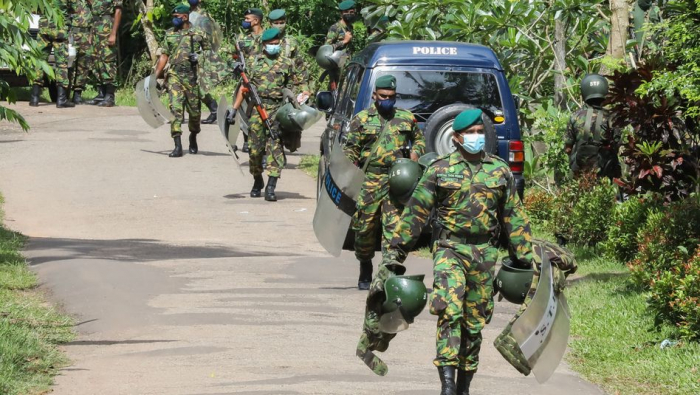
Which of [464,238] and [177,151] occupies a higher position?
[464,238]

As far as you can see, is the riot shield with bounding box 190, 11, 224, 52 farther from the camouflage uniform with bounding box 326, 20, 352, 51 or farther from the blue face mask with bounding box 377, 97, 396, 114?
the blue face mask with bounding box 377, 97, 396, 114

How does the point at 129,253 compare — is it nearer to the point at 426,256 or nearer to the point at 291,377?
the point at 426,256

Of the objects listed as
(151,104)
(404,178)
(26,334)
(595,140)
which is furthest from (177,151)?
(404,178)

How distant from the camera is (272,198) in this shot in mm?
17000

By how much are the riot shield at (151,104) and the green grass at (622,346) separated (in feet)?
31.3

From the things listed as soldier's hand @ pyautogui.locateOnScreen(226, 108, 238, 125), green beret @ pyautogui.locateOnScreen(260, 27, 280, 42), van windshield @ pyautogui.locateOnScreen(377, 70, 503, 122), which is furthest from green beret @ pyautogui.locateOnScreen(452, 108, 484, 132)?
soldier's hand @ pyautogui.locateOnScreen(226, 108, 238, 125)

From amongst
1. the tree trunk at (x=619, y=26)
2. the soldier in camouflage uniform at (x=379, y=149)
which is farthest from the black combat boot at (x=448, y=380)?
the tree trunk at (x=619, y=26)

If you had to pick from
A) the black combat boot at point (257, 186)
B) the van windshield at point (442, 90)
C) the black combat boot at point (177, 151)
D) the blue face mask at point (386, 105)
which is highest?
the blue face mask at point (386, 105)

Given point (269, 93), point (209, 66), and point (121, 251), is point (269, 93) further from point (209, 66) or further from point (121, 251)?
point (121, 251)

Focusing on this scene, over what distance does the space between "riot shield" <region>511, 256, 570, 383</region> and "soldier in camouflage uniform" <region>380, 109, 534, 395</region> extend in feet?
1.04

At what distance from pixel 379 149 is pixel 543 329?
11.5 ft

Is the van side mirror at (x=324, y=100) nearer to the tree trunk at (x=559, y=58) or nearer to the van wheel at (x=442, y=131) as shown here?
the van wheel at (x=442, y=131)

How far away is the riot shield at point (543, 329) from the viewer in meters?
7.38

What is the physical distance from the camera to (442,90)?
12953 millimetres
